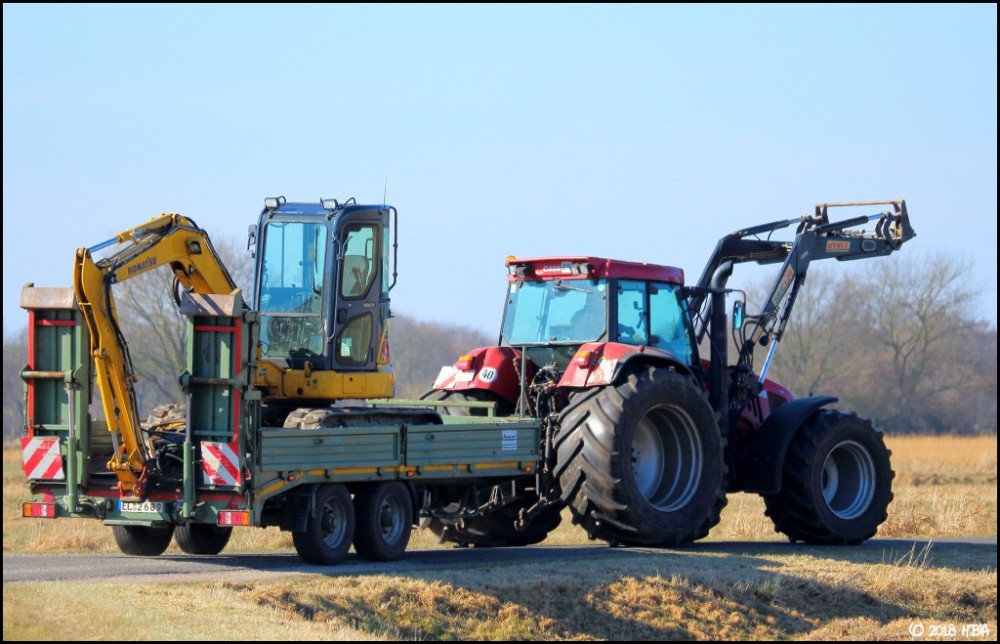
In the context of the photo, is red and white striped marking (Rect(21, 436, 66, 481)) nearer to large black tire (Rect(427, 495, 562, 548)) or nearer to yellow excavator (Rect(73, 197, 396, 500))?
yellow excavator (Rect(73, 197, 396, 500))

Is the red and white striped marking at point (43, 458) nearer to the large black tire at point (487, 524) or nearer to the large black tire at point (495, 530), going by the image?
the large black tire at point (487, 524)

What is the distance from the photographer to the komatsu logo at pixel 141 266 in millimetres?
14094

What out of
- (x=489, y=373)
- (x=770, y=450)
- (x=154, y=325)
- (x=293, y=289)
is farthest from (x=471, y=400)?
(x=154, y=325)

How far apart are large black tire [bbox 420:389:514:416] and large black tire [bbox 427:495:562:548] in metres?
1.24

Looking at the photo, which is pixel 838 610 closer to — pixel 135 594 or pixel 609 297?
pixel 609 297

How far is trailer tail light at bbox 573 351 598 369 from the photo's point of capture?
16.7m

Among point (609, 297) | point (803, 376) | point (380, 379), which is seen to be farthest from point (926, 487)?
point (803, 376)

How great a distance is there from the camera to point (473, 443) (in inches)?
632

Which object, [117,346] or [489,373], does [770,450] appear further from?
[117,346]

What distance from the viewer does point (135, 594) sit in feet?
39.3

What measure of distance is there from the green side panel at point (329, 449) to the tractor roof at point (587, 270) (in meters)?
3.57

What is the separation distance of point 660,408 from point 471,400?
2.43m

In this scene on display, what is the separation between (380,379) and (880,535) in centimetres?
852

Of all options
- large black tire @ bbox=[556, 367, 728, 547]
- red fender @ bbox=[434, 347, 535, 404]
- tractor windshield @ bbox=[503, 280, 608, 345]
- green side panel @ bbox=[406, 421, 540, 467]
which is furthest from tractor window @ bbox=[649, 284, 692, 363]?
green side panel @ bbox=[406, 421, 540, 467]
